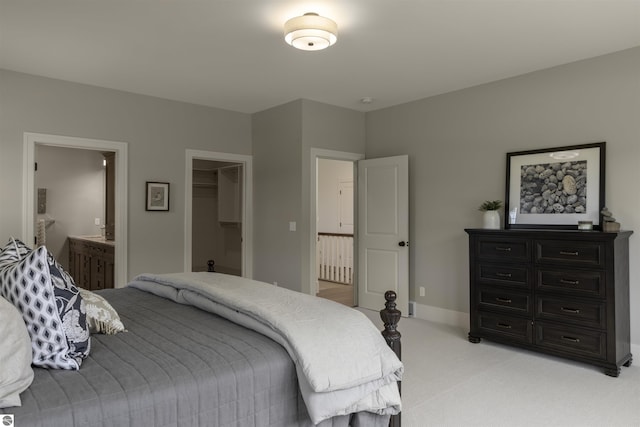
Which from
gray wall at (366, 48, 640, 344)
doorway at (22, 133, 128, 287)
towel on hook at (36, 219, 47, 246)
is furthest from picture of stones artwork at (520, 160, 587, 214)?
towel on hook at (36, 219, 47, 246)

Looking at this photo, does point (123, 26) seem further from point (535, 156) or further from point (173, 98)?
point (535, 156)

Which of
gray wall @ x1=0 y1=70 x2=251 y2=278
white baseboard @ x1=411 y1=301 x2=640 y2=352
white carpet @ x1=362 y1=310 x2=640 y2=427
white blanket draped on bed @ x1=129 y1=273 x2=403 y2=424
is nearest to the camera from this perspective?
white blanket draped on bed @ x1=129 y1=273 x2=403 y2=424

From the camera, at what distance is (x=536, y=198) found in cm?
408

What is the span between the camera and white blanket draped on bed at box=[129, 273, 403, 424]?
1707mm

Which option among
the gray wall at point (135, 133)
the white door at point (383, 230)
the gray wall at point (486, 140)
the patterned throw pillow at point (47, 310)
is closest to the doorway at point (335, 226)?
the white door at point (383, 230)

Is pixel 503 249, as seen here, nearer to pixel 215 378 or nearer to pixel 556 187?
pixel 556 187

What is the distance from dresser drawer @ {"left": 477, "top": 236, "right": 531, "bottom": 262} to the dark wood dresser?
4044 millimetres

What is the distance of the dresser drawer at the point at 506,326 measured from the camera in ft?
12.3

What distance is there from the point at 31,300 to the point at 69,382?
13.9 inches

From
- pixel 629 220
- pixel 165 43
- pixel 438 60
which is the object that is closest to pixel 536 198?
pixel 629 220

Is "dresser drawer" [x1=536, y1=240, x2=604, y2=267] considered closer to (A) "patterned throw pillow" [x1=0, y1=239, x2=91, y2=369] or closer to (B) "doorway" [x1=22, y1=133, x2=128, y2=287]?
(A) "patterned throw pillow" [x1=0, y1=239, x2=91, y2=369]

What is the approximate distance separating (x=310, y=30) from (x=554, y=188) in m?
2.62

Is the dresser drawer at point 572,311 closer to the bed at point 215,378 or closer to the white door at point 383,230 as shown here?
the white door at point 383,230

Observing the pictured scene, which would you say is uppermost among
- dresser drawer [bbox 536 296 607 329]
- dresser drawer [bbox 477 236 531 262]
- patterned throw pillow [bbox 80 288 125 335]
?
dresser drawer [bbox 477 236 531 262]
